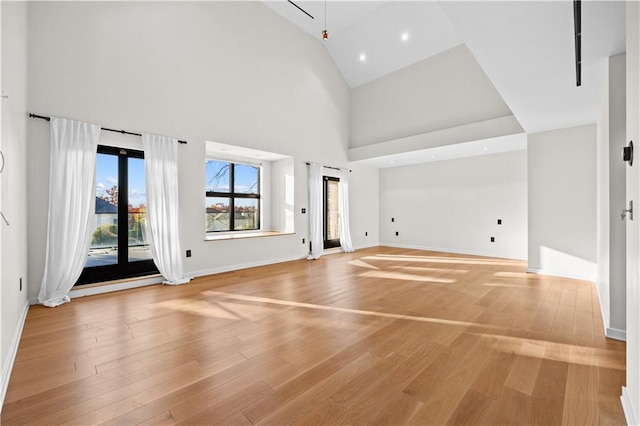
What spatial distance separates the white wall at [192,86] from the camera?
136 inches

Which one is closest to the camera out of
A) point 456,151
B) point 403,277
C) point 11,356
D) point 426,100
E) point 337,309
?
point 11,356

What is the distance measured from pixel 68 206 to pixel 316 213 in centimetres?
441

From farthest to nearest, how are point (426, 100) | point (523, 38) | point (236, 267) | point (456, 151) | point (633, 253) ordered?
point (426, 100)
point (456, 151)
point (236, 267)
point (523, 38)
point (633, 253)

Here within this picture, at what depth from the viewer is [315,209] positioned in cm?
671

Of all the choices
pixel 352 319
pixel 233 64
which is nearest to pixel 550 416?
pixel 352 319

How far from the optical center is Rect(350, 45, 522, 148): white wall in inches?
232

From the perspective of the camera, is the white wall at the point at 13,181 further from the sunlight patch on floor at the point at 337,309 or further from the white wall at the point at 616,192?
the white wall at the point at 616,192

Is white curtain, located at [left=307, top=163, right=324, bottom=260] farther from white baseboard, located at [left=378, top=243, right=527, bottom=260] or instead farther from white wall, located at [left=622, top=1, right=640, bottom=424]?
white wall, located at [left=622, top=1, right=640, bottom=424]

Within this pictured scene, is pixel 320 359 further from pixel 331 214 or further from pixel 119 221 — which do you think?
pixel 331 214

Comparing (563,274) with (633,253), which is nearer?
(633,253)

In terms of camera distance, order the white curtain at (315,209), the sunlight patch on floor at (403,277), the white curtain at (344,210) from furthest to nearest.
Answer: the white curtain at (344,210)
the white curtain at (315,209)
the sunlight patch on floor at (403,277)

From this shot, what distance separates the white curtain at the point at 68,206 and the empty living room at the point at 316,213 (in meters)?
0.02

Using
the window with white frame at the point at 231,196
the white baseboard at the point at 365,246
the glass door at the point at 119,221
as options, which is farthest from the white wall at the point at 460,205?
the glass door at the point at 119,221

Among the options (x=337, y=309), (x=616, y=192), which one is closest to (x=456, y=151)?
(x=616, y=192)
